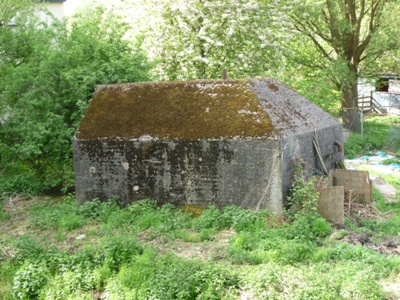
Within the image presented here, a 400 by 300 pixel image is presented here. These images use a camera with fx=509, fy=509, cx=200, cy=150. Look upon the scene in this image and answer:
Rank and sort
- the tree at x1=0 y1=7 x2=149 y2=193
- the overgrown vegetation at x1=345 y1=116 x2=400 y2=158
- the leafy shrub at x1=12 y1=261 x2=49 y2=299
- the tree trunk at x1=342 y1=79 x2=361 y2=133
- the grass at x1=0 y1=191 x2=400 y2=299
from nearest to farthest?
the grass at x1=0 y1=191 x2=400 y2=299, the leafy shrub at x1=12 y1=261 x2=49 y2=299, the tree at x1=0 y1=7 x2=149 y2=193, the overgrown vegetation at x1=345 y1=116 x2=400 y2=158, the tree trunk at x1=342 y1=79 x2=361 y2=133

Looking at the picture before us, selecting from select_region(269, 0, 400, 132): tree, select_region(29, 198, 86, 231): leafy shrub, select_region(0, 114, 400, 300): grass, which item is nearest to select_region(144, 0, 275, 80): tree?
select_region(269, 0, 400, 132): tree

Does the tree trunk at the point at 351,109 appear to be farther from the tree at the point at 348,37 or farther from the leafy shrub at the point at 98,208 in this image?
the leafy shrub at the point at 98,208

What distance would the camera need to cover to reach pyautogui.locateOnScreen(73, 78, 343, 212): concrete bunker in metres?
9.64

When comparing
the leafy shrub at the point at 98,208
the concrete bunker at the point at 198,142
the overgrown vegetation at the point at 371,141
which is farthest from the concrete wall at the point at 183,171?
the overgrown vegetation at the point at 371,141

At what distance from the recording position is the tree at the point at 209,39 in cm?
1681

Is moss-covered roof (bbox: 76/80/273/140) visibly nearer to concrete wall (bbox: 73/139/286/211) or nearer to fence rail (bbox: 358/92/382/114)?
concrete wall (bbox: 73/139/286/211)

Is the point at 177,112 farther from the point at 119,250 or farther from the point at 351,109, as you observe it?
the point at 351,109

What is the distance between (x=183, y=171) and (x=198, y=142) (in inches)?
26.7

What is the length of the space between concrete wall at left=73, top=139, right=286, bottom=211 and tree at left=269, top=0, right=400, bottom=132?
13376mm

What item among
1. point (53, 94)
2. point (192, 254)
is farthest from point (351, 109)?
point (192, 254)

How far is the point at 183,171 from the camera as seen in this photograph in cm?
1024

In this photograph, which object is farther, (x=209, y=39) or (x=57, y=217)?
(x=209, y=39)

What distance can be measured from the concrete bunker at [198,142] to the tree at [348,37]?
1157 cm

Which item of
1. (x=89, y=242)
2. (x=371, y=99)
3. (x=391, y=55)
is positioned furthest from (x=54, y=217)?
(x=371, y=99)
